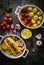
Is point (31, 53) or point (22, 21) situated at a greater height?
point (22, 21)

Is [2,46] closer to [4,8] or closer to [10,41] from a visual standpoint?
[10,41]

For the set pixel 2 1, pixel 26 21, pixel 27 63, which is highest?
pixel 2 1

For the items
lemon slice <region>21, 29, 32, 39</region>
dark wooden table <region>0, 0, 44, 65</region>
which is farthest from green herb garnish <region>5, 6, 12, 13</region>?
lemon slice <region>21, 29, 32, 39</region>

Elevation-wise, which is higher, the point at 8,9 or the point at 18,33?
the point at 8,9

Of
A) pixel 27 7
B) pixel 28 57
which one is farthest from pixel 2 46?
pixel 27 7

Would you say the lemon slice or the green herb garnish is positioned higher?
the green herb garnish

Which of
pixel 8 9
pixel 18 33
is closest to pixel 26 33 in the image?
pixel 18 33

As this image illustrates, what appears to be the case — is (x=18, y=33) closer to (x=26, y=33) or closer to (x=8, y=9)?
(x=26, y=33)

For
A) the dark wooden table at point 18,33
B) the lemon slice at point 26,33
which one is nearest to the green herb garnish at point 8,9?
the dark wooden table at point 18,33

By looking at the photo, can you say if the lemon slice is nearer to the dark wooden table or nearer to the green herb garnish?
the dark wooden table

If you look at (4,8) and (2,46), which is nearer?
(2,46)
